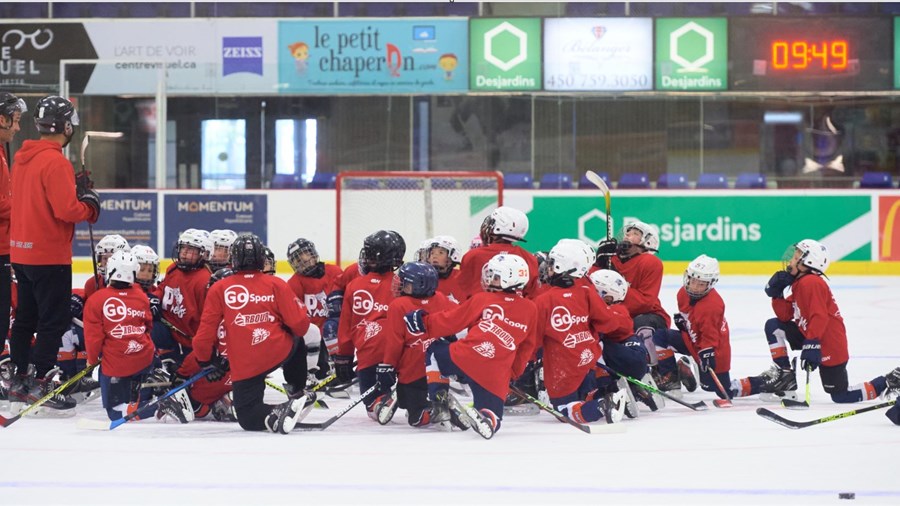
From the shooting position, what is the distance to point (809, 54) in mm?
15797

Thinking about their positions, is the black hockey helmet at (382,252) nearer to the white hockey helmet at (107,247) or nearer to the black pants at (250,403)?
the black pants at (250,403)

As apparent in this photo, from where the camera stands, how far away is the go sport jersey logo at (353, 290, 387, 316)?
609cm

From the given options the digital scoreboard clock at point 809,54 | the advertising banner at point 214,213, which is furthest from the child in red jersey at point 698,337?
the digital scoreboard clock at point 809,54

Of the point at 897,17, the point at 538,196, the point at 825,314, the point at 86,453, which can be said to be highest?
the point at 897,17

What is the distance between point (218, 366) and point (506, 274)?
133 centimetres

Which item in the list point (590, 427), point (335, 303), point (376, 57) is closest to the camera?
point (590, 427)

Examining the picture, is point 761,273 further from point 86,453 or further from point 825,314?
point 86,453

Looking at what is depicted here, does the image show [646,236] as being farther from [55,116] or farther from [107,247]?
[55,116]

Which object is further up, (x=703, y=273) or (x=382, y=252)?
(x=382, y=252)

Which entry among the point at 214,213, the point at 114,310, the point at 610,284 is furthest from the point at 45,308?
the point at 214,213

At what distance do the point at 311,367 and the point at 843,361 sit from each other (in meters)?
2.86

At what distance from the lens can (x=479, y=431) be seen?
521cm

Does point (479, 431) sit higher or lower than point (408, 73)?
lower

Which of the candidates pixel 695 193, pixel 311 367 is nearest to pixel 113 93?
pixel 695 193
